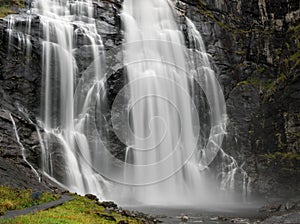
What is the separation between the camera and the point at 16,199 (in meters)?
16.9

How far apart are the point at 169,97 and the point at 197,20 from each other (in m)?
15.2

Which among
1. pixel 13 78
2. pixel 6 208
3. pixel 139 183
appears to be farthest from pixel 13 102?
pixel 6 208

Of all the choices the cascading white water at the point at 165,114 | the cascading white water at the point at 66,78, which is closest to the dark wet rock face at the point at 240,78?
the cascading white water at the point at 66,78

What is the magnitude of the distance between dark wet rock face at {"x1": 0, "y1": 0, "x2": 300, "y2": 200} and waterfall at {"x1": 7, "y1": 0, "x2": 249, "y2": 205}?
886 mm

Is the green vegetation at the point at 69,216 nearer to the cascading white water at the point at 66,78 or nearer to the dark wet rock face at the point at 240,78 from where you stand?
the dark wet rock face at the point at 240,78

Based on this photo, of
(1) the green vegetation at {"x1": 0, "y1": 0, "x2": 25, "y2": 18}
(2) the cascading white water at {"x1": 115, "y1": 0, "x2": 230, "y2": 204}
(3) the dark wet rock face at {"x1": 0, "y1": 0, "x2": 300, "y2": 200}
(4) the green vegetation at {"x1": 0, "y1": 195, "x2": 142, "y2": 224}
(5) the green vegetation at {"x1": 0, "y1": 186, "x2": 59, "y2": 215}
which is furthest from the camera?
(1) the green vegetation at {"x1": 0, "y1": 0, "x2": 25, "y2": 18}

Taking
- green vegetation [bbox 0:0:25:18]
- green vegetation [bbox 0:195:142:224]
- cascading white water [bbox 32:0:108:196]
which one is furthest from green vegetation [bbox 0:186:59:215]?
green vegetation [bbox 0:0:25:18]

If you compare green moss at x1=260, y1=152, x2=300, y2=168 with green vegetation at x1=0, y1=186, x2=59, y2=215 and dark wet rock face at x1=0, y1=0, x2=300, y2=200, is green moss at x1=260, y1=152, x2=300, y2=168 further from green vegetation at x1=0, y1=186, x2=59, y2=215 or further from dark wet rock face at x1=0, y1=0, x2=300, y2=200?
green vegetation at x1=0, y1=186, x2=59, y2=215

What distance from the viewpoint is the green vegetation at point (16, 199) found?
15461mm

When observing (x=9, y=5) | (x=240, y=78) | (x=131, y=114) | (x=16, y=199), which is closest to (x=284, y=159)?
(x=240, y=78)

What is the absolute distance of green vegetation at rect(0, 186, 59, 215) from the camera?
609 inches

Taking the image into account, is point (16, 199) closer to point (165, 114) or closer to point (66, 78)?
point (66, 78)

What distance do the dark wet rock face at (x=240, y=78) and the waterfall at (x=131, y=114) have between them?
886 millimetres

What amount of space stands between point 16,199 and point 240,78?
36.7m
